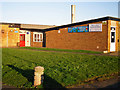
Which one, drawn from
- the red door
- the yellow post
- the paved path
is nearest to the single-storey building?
the red door

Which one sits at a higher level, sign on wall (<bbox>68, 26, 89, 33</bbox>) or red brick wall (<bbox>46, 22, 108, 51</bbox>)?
sign on wall (<bbox>68, 26, 89, 33</bbox>)

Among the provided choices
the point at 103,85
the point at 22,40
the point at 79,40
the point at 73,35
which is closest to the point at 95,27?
the point at 79,40

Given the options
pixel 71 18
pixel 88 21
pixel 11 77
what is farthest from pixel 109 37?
pixel 71 18

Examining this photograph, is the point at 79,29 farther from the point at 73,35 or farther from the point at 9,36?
the point at 9,36

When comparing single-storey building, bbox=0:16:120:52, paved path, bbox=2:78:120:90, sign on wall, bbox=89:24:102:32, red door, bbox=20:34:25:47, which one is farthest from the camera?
red door, bbox=20:34:25:47

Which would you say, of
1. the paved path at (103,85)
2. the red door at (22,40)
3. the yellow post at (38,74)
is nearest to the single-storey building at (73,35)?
the red door at (22,40)

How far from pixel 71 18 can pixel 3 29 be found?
1340 cm

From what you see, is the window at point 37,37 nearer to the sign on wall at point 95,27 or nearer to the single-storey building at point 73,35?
the single-storey building at point 73,35

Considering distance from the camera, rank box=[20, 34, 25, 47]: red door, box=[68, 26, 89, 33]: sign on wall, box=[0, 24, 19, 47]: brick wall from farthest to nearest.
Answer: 1. box=[20, 34, 25, 47]: red door
2. box=[0, 24, 19, 47]: brick wall
3. box=[68, 26, 89, 33]: sign on wall

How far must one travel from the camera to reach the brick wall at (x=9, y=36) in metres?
26.0

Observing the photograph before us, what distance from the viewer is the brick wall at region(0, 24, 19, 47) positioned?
26016 mm

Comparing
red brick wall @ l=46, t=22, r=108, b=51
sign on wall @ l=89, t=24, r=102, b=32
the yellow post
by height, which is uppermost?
sign on wall @ l=89, t=24, r=102, b=32

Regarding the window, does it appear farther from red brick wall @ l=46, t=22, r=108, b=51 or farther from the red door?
red brick wall @ l=46, t=22, r=108, b=51

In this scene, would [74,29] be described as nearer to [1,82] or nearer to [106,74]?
[106,74]
